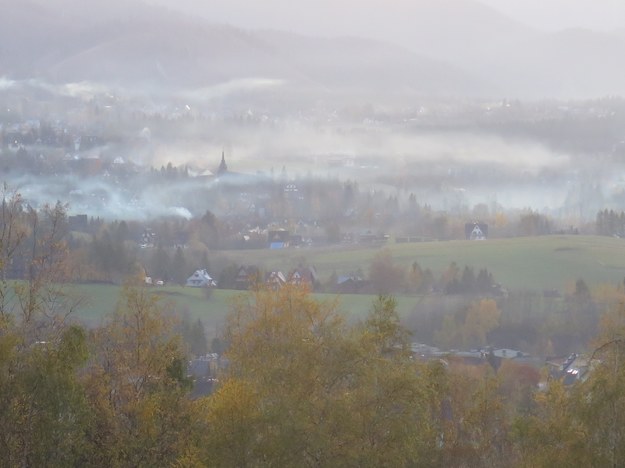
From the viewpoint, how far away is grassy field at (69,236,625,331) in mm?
29484

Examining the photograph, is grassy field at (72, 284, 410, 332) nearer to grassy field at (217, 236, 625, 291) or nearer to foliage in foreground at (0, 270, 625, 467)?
grassy field at (217, 236, 625, 291)

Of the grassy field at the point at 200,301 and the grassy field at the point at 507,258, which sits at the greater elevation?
the grassy field at the point at 507,258

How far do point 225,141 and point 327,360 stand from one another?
33.5 m

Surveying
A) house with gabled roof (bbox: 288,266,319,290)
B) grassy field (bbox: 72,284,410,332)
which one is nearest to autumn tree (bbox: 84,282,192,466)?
grassy field (bbox: 72,284,410,332)

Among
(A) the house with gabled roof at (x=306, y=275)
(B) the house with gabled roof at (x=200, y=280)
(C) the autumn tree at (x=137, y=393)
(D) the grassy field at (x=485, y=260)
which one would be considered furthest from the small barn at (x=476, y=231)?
(C) the autumn tree at (x=137, y=393)

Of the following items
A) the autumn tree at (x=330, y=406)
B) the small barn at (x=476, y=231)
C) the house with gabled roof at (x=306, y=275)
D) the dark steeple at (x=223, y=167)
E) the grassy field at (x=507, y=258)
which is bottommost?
the autumn tree at (x=330, y=406)

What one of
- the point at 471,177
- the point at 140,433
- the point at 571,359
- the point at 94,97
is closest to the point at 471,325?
the point at 571,359

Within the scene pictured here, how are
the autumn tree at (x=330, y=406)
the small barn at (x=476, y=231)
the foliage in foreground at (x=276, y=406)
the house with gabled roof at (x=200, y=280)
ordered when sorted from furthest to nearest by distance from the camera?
the small barn at (x=476, y=231) → the house with gabled roof at (x=200, y=280) → the autumn tree at (x=330, y=406) → the foliage in foreground at (x=276, y=406)

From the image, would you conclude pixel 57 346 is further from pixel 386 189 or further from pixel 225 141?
pixel 225 141

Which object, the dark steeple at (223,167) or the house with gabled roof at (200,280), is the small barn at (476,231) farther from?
the dark steeple at (223,167)

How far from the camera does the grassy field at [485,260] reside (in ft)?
96.7

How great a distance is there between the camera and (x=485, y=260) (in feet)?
112

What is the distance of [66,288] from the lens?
22.6 meters

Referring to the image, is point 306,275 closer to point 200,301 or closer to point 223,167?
point 200,301
